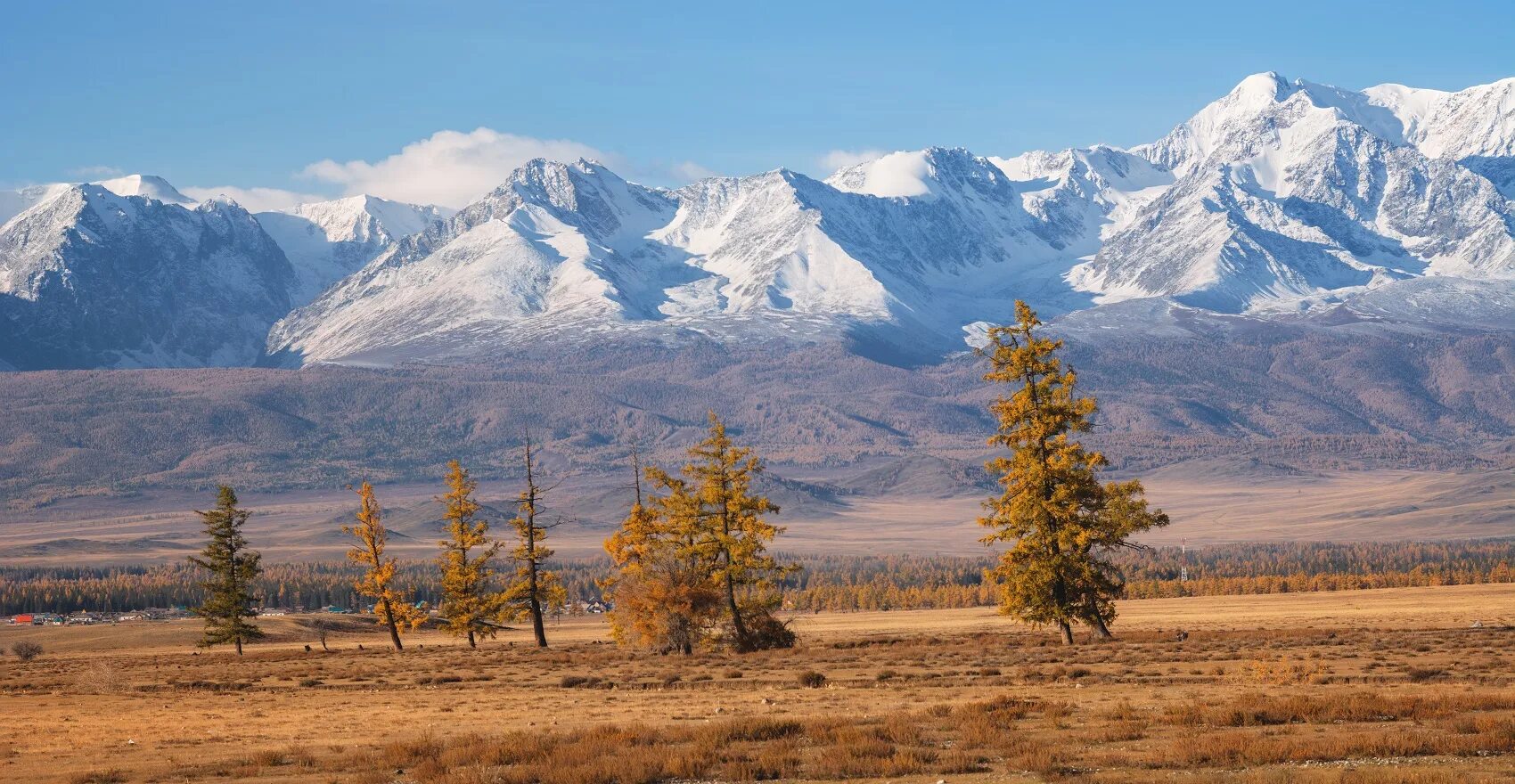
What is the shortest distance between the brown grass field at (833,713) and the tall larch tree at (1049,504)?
7.09 feet

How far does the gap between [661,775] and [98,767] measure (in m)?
12.3

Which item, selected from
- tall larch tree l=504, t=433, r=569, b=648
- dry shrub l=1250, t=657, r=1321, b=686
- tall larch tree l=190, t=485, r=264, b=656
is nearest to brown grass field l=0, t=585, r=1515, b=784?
dry shrub l=1250, t=657, r=1321, b=686

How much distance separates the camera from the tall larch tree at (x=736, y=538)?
67188 millimetres

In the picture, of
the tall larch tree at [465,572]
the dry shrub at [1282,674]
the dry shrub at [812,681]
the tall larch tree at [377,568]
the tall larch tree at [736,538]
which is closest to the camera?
the dry shrub at [1282,674]

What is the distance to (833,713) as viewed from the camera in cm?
4056

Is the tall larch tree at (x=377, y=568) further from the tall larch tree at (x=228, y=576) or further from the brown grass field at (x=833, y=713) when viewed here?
the brown grass field at (x=833, y=713)

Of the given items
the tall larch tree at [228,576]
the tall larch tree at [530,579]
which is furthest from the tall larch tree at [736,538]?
the tall larch tree at [228,576]

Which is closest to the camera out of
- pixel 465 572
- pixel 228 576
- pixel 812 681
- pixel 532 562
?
pixel 812 681

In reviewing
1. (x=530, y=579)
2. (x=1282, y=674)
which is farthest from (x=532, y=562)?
(x=1282, y=674)

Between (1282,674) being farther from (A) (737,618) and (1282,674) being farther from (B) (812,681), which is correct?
(A) (737,618)

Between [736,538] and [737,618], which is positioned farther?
[736,538]

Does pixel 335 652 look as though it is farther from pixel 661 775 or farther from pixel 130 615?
pixel 130 615

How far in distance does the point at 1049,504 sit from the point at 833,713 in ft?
71.9

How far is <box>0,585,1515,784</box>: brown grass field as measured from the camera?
3078 centimetres
